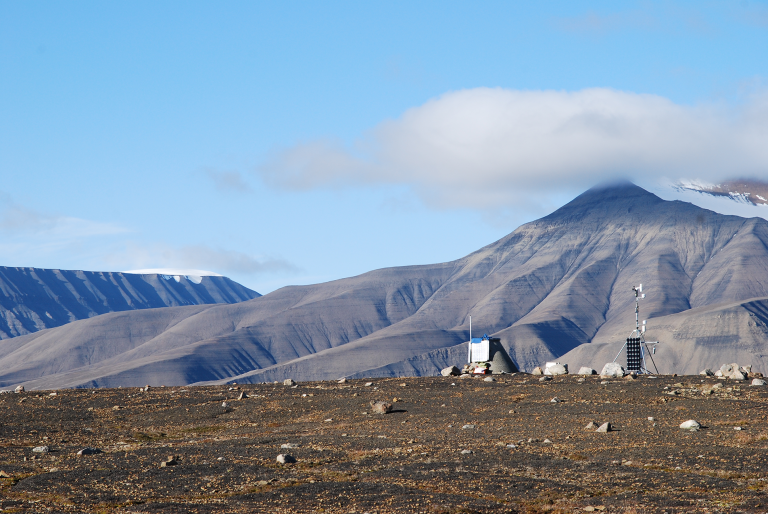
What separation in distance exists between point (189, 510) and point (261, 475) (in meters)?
3.42

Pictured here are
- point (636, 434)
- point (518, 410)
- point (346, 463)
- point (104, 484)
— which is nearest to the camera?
point (104, 484)

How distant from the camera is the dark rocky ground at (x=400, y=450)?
18094 millimetres

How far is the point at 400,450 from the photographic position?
78.0 feet

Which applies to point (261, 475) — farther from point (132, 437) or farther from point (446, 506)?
point (132, 437)

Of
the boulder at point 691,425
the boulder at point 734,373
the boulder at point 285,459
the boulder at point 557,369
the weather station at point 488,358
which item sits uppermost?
the weather station at point 488,358

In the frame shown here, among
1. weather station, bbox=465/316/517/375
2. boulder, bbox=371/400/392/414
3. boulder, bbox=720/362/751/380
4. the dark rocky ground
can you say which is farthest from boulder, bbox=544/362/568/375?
boulder, bbox=371/400/392/414

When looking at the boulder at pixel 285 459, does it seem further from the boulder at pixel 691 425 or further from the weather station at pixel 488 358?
the weather station at pixel 488 358

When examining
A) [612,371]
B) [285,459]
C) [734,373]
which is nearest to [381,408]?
[285,459]

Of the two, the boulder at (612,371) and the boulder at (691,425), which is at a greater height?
the boulder at (612,371)

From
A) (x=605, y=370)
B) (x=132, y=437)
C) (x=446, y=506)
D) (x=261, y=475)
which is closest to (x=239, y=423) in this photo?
(x=132, y=437)

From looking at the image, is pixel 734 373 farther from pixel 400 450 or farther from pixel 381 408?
pixel 400 450

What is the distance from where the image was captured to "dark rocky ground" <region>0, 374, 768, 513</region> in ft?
59.4

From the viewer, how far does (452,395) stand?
35938 millimetres

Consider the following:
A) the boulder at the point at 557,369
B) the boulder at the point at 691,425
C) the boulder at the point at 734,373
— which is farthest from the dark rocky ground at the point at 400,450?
the boulder at the point at 557,369
